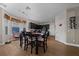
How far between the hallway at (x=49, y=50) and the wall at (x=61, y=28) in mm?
132

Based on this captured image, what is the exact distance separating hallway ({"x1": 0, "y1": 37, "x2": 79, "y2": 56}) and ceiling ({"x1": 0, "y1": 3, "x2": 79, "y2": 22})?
57 cm

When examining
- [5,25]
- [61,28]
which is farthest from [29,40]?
[61,28]

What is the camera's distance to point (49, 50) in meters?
2.13

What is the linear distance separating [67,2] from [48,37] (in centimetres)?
83

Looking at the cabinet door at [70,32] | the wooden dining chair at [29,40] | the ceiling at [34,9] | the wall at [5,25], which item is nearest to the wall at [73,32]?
the cabinet door at [70,32]

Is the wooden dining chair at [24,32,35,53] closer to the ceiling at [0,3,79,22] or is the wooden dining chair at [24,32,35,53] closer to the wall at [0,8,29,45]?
the wall at [0,8,29,45]

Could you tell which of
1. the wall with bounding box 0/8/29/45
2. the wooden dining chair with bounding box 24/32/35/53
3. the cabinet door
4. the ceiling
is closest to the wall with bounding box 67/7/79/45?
the cabinet door

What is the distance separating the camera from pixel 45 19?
2213 millimetres

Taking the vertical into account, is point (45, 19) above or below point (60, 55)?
above

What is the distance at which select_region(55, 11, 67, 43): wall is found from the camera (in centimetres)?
214

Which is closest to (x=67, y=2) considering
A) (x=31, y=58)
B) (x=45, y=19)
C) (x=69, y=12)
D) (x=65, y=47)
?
(x=69, y=12)

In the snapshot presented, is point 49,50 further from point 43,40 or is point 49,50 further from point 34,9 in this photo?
point 34,9

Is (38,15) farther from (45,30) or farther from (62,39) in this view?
(62,39)

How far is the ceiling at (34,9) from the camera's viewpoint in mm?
2039
